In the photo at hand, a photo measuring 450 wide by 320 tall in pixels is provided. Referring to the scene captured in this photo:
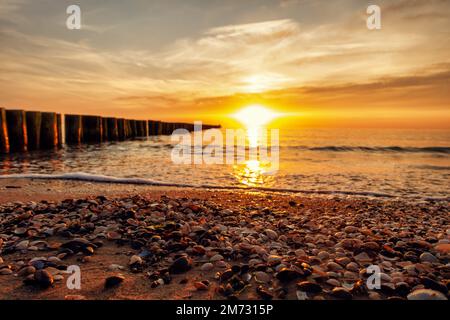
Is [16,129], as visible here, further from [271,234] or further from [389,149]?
[389,149]

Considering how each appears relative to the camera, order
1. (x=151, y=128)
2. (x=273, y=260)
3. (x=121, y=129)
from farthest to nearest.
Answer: (x=151, y=128) < (x=121, y=129) < (x=273, y=260)

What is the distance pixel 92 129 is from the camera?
27.5 m

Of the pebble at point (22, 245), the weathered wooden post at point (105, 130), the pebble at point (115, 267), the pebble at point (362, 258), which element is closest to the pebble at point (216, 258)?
the pebble at point (115, 267)

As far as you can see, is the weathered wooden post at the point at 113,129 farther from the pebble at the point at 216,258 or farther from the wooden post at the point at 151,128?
the pebble at the point at 216,258

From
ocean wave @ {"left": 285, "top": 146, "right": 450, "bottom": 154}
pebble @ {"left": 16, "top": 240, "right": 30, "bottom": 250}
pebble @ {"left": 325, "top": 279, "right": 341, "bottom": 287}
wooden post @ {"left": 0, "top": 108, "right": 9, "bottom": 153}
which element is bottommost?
pebble @ {"left": 325, "top": 279, "right": 341, "bottom": 287}

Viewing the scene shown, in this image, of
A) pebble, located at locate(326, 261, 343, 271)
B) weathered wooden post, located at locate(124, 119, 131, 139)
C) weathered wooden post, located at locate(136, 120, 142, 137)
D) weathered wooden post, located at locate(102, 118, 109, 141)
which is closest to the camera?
pebble, located at locate(326, 261, 343, 271)

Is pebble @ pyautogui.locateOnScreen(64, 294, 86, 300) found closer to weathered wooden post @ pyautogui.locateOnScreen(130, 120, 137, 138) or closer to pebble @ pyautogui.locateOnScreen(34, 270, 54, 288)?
pebble @ pyautogui.locateOnScreen(34, 270, 54, 288)

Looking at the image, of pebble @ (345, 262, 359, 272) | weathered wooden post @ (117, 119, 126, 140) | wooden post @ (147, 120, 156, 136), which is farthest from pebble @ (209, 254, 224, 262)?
wooden post @ (147, 120, 156, 136)

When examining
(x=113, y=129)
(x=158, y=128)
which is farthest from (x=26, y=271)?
(x=158, y=128)

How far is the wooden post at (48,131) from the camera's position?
65.5ft

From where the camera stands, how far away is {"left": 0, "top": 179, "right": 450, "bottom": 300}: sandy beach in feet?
9.23

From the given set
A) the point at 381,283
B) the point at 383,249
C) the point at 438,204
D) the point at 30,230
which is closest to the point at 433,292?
the point at 381,283

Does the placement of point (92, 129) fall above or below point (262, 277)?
above

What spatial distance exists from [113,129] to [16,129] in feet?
46.2
